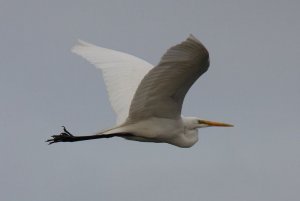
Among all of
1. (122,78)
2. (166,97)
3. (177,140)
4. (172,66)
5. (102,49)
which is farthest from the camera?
(102,49)

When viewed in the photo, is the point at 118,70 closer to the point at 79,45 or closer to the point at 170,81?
the point at 79,45

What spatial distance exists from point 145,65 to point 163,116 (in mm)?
2371

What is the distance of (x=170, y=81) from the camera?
1448 centimetres

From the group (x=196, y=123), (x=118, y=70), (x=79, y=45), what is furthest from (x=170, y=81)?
(x=79, y=45)

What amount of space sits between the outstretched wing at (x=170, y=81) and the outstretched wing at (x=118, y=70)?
1.02m

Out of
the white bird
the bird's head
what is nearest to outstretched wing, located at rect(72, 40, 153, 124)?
the white bird

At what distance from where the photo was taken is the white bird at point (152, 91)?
1367 centimetres

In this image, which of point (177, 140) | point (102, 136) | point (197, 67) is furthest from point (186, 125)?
point (197, 67)

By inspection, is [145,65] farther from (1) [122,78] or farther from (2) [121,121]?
(2) [121,121]

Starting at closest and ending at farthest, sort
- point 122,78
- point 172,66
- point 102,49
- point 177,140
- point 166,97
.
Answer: point 172,66, point 166,97, point 177,140, point 122,78, point 102,49

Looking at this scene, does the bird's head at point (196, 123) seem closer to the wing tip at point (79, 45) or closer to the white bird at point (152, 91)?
the white bird at point (152, 91)

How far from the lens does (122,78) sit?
683 inches

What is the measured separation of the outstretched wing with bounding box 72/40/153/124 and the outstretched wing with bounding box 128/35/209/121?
102 centimetres

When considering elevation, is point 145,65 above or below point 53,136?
above
